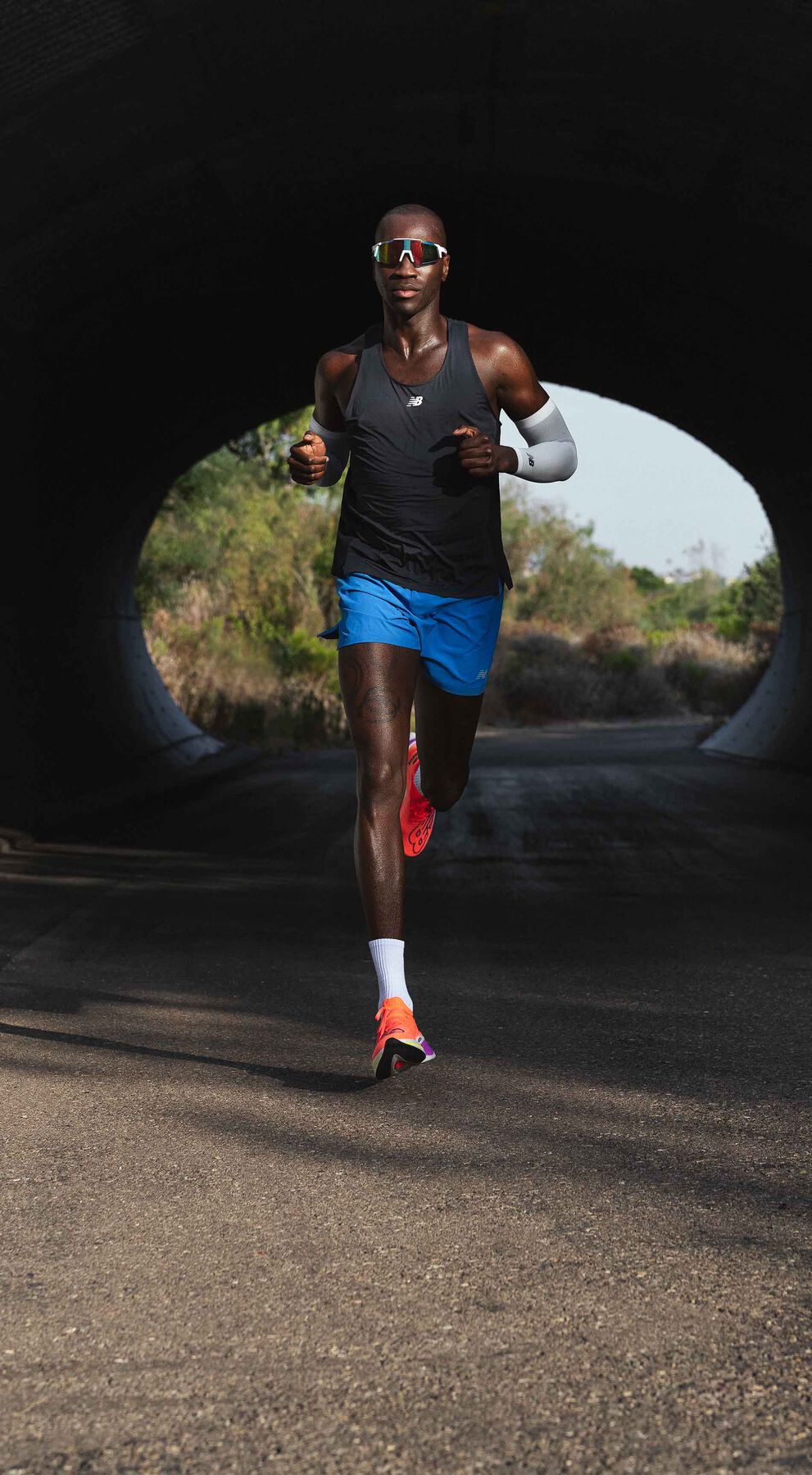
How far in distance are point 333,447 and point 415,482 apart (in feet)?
1.24

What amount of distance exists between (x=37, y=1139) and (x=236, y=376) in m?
12.6

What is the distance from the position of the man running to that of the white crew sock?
1.4 inches

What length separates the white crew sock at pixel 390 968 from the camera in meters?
4.70

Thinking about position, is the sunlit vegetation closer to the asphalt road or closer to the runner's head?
the asphalt road

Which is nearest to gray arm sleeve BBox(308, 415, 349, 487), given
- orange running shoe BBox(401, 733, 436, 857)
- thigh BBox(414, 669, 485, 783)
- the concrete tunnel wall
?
thigh BBox(414, 669, 485, 783)

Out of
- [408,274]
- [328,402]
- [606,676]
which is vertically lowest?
[328,402]

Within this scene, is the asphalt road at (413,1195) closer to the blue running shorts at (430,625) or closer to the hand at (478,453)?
the blue running shorts at (430,625)

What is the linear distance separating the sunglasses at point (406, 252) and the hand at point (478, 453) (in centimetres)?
56

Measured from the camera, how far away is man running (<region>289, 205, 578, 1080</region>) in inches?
196

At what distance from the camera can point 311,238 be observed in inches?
503

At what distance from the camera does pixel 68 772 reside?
14562 mm

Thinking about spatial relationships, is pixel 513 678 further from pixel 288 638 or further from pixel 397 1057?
pixel 397 1057

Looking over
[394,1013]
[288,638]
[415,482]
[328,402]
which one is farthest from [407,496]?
[288,638]

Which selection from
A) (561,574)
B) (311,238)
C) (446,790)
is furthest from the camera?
(561,574)
